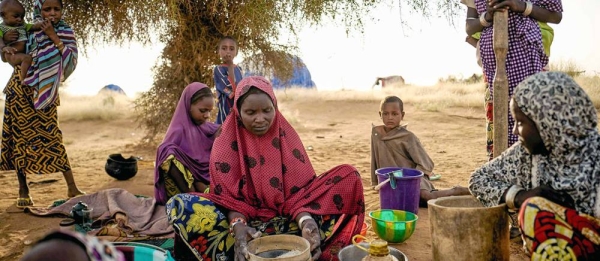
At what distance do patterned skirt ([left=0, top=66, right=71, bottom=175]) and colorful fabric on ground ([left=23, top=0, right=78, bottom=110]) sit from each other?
13cm

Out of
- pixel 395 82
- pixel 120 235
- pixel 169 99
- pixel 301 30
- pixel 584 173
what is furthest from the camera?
pixel 395 82

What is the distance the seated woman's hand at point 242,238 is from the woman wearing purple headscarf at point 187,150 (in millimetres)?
1380

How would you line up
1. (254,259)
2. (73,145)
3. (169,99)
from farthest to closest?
1. (73,145)
2. (169,99)
3. (254,259)

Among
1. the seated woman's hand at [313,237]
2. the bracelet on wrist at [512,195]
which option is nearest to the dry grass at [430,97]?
the seated woman's hand at [313,237]

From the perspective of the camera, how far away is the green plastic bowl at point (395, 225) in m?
3.29

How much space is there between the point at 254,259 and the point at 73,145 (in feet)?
30.6

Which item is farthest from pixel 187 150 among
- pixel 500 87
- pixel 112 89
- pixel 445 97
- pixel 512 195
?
pixel 112 89

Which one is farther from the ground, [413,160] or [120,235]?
[413,160]

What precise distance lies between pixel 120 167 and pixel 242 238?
3593mm

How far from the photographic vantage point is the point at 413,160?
15.3 ft

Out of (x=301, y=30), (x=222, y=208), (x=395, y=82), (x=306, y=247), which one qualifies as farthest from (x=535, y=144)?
(x=395, y=82)

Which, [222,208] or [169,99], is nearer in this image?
[222,208]

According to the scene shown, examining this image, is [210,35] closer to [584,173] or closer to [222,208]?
[222,208]

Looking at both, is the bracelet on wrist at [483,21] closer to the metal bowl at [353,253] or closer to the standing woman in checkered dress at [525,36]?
the standing woman in checkered dress at [525,36]
